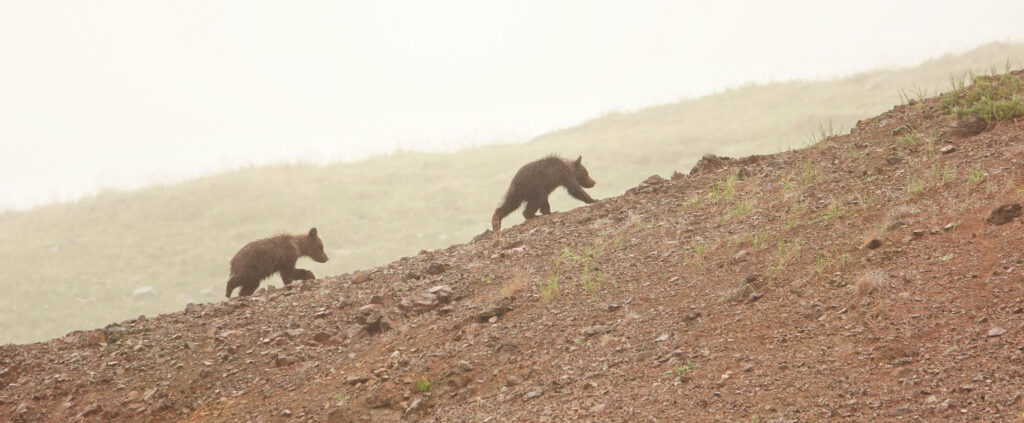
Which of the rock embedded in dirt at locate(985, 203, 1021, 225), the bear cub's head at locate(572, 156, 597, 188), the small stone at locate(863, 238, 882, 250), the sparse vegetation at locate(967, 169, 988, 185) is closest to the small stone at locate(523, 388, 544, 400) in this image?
the small stone at locate(863, 238, 882, 250)

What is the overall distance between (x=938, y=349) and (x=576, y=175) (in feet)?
28.1

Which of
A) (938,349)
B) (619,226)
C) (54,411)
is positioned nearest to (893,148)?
(619,226)

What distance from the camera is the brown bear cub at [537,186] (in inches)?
482

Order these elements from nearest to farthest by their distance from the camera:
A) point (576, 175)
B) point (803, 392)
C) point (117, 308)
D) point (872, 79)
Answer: point (803, 392) < point (576, 175) < point (117, 308) < point (872, 79)

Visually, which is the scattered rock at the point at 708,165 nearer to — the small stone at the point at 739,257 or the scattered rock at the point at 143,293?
the small stone at the point at 739,257

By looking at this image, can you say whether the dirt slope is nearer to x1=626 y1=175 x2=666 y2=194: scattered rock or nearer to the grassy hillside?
x1=626 y1=175 x2=666 y2=194: scattered rock

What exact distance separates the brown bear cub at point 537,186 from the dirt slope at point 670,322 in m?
2.13

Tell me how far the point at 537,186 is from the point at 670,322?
5985 millimetres

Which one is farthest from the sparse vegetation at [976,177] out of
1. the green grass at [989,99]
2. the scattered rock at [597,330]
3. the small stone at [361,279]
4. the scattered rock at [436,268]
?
the small stone at [361,279]

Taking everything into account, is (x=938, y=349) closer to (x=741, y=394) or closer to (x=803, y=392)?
(x=803, y=392)

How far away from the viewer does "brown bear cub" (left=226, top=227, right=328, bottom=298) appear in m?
11.8

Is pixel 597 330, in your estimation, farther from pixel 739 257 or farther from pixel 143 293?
pixel 143 293

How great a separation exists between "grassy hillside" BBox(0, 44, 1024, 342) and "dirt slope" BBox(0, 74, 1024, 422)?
13751 mm

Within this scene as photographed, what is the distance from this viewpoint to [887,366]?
16.6 ft
